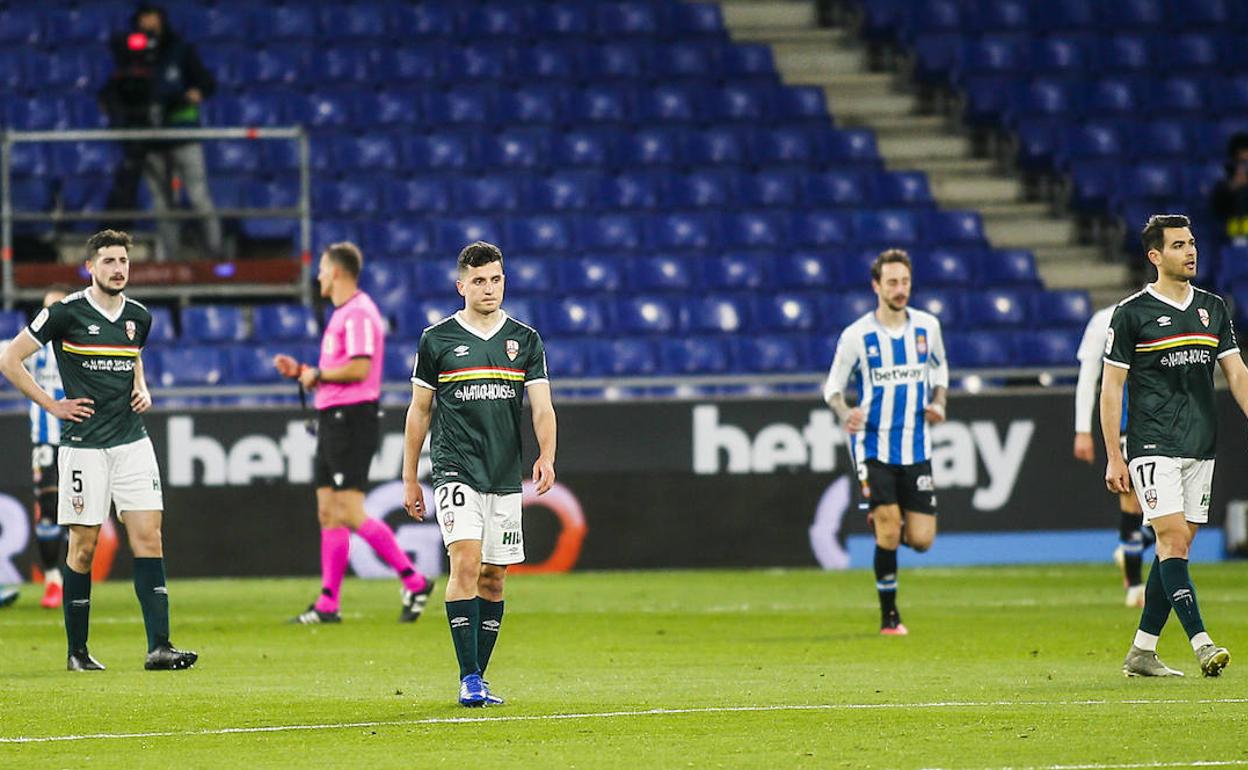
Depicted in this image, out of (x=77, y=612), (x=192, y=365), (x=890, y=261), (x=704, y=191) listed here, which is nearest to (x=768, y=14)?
(x=704, y=191)

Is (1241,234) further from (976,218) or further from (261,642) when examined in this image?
(261,642)

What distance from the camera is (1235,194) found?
22.6 metres

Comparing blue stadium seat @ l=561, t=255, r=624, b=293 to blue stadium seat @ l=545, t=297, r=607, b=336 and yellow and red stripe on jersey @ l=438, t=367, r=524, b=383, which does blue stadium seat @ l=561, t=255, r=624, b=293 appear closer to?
blue stadium seat @ l=545, t=297, r=607, b=336

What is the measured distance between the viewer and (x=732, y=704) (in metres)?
9.18

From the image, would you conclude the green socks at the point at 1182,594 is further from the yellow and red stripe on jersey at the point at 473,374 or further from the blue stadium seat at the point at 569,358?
the blue stadium seat at the point at 569,358

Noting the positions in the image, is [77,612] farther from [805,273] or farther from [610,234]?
[805,273]

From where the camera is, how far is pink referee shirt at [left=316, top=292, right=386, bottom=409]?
44.7 feet

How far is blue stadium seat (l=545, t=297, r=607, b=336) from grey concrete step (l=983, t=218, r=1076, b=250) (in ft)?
17.6

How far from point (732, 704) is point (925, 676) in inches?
62.0

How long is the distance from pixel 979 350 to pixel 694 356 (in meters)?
3.00

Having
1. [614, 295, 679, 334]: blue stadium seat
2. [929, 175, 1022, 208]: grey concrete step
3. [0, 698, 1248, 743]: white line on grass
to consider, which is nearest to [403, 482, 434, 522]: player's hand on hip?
[0, 698, 1248, 743]: white line on grass

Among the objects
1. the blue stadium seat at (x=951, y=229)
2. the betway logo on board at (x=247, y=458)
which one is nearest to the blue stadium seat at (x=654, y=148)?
the blue stadium seat at (x=951, y=229)

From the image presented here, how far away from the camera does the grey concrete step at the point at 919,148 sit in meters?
25.1

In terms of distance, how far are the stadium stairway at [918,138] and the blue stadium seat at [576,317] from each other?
5191mm
